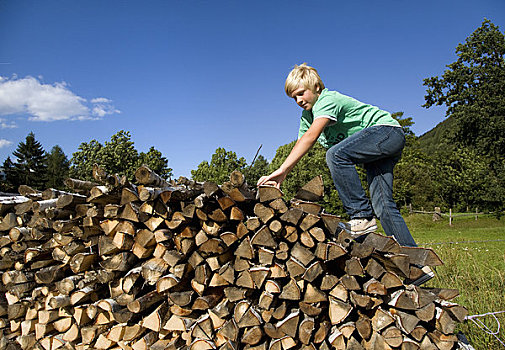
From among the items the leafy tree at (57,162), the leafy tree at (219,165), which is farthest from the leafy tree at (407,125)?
the leafy tree at (57,162)

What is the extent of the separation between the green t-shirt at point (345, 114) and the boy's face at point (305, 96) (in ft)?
0.20

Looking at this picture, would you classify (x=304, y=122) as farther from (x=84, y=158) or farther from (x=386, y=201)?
(x=84, y=158)

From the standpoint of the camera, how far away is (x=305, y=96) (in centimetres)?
249

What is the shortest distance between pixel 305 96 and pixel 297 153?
20.4 inches

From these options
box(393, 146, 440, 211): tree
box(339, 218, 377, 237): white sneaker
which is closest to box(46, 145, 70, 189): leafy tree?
box(393, 146, 440, 211): tree

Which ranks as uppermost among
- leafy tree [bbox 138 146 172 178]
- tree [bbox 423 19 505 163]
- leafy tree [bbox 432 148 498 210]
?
leafy tree [bbox 138 146 172 178]

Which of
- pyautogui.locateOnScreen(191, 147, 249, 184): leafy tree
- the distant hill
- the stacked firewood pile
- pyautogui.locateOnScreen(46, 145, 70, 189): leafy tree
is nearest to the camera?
the stacked firewood pile

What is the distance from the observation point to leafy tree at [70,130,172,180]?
1334 inches

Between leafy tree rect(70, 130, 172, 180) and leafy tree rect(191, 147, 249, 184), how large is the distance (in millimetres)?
3601

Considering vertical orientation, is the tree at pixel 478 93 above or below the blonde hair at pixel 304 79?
above

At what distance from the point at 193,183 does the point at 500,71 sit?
26813 millimetres

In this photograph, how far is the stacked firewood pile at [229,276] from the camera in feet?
6.36

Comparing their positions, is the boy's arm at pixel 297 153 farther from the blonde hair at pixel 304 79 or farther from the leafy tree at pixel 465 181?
the leafy tree at pixel 465 181

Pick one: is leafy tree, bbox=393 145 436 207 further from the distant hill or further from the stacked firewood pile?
the stacked firewood pile
